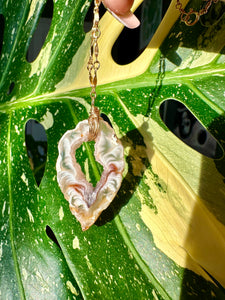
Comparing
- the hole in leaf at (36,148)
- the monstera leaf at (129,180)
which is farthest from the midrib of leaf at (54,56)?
the hole in leaf at (36,148)

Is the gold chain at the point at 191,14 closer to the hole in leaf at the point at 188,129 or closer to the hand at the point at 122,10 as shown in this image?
the hand at the point at 122,10

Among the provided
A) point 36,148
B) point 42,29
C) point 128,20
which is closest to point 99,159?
point 128,20

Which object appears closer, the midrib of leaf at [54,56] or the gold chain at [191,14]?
the gold chain at [191,14]

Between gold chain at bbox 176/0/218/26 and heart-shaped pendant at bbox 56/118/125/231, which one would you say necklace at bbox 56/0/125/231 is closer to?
heart-shaped pendant at bbox 56/118/125/231

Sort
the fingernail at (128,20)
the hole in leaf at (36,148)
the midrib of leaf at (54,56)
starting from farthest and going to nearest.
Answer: the hole in leaf at (36,148), the midrib of leaf at (54,56), the fingernail at (128,20)

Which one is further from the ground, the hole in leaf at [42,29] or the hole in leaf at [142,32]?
the hole in leaf at [142,32]

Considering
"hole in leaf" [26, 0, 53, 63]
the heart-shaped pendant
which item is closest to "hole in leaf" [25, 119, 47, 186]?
"hole in leaf" [26, 0, 53, 63]
